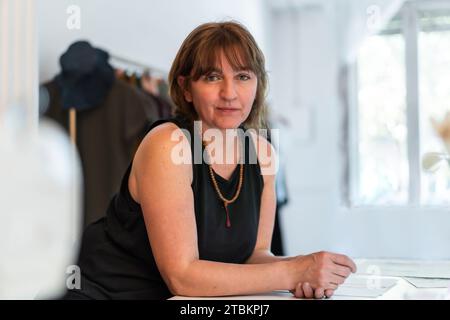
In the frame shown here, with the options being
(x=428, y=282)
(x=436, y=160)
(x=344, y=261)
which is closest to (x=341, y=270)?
(x=344, y=261)

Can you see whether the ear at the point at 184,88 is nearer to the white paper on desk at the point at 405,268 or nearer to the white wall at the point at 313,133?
the white paper on desk at the point at 405,268

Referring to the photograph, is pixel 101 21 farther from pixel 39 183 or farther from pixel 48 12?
pixel 39 183

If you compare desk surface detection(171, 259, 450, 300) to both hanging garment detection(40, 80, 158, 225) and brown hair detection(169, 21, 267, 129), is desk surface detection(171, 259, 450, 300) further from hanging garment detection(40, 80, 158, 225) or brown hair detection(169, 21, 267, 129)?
hanging garment detection(40, 80, 158, 225)

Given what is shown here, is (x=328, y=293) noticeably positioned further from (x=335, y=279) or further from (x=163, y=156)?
(x=163, y=156)

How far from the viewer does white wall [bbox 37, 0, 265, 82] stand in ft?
5.27

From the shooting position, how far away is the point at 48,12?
157 cm

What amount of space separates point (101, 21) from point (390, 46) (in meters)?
1.96

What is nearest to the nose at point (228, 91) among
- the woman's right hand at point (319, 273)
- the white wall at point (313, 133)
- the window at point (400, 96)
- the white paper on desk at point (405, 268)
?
the woman's right hand at point (319, 273)

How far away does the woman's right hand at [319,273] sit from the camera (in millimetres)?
730

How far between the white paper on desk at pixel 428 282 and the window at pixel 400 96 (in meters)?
2.02

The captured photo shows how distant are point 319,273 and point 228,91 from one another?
0.96ft

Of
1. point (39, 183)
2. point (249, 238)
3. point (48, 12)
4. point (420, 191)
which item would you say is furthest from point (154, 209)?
point (420, 191)

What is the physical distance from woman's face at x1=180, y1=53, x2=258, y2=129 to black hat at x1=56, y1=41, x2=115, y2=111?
82 centimetres
